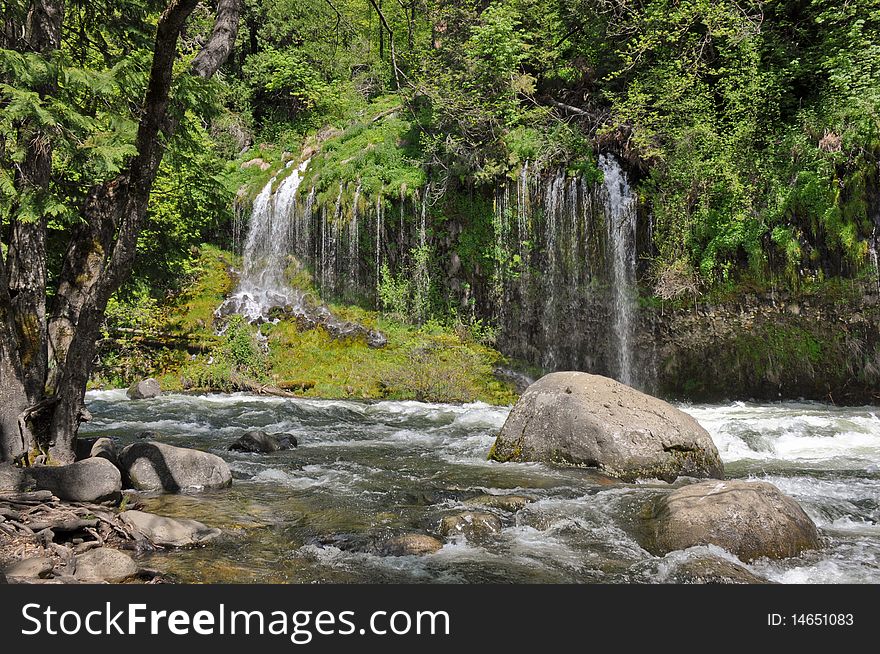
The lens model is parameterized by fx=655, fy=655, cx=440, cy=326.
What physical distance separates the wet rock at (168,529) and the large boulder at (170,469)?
4.71ft

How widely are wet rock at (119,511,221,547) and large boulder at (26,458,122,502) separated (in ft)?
1.99

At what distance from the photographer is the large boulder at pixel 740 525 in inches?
201

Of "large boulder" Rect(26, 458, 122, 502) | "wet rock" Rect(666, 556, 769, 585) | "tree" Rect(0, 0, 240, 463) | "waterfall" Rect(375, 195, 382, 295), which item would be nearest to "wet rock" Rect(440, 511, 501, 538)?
"wet rock" Rect(666, 556, 769, 585)

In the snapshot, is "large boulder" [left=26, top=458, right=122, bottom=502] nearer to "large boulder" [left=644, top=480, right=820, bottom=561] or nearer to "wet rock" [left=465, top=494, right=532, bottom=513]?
"wet rock" [left=465, top=494, right=532, bottom=513]

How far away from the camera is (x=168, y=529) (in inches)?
214

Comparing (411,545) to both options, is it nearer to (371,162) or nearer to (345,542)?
(345,542)

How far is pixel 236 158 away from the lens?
27500 millimetres

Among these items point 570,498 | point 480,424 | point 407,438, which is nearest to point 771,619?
point 570,498

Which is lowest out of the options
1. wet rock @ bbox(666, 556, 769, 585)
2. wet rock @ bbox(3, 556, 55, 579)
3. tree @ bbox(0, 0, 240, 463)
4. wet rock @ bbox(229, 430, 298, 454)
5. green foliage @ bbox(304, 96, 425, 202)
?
wet rock @ bbox(666, 556, 769, 585)

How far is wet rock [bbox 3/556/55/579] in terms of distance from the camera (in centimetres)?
439

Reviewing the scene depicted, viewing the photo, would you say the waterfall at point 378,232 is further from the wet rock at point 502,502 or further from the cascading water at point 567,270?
the wet rock at point 502,502

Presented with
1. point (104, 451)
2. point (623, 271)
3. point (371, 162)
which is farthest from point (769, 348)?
point (104, 451)

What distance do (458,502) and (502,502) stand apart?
0.49 m

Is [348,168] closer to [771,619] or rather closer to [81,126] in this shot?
[81,126]
